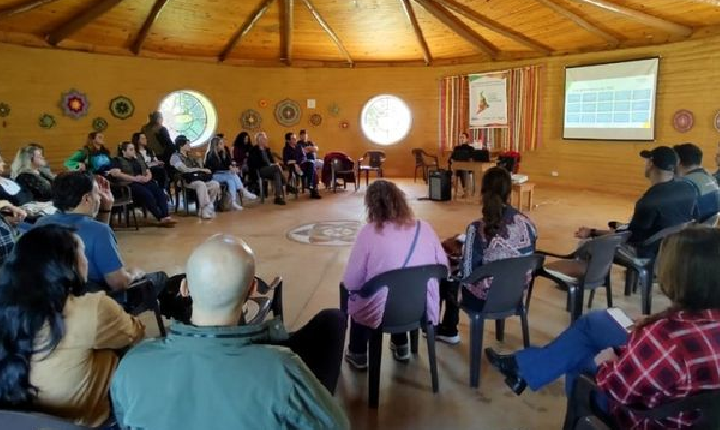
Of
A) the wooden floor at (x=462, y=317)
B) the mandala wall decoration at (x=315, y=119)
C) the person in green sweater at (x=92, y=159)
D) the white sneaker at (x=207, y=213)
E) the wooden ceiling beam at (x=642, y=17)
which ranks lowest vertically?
the wooden floor at (x=462, y=317)

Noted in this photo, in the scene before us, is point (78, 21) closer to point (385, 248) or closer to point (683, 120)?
point (385, 248)

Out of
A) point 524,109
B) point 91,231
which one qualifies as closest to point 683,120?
point 524,109

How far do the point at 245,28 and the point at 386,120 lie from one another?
12.5 ft

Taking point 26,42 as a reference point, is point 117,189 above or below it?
below

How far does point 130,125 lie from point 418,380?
28.3 ft

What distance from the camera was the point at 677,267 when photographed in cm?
146

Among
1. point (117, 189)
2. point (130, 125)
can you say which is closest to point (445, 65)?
point (130, 125)

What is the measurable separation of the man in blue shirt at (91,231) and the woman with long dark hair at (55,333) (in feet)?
3.02

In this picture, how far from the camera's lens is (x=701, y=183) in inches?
158

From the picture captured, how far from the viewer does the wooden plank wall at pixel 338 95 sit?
8.33 m

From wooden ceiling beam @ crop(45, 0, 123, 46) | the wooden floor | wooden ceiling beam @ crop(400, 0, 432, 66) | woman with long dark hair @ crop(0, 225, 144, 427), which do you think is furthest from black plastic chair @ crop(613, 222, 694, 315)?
wooden ceiling beam @ crop(45, 0, 123, 46)

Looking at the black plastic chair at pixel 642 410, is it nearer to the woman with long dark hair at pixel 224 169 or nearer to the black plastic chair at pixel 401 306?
the black plastic chair at pixel 401 306

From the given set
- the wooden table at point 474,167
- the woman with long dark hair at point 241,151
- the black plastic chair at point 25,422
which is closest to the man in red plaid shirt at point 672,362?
the black plastic chair at point 25,422

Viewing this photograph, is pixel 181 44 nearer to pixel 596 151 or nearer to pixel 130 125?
pixel 130 125
